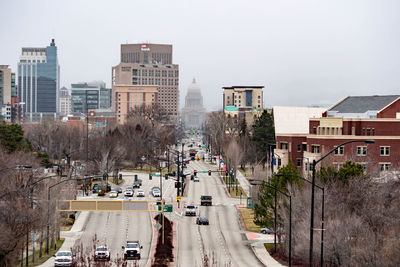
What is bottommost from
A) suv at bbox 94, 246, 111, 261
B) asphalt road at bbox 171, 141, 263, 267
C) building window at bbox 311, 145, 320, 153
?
asphalt road at bbox 171, 141, 263, 267

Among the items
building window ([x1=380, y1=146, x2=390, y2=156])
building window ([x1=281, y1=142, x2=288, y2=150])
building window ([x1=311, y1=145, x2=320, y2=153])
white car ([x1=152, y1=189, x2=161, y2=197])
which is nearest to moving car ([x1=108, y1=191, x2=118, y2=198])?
white car ([x1=152, y1=189, x2=161, y2=197])

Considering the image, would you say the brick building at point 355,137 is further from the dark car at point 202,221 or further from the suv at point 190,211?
the dark car at point 202,221

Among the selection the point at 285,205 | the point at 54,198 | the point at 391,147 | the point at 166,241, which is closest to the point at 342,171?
the point at 285,205

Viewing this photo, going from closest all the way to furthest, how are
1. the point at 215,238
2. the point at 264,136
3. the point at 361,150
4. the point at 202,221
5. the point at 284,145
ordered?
the point at 215,238 < the point at 202,221 < the point at 361,150 < the point at 284,145 < the point at 264,136

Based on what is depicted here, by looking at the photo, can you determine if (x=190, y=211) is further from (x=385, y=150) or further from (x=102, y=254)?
(x=102, y=254)

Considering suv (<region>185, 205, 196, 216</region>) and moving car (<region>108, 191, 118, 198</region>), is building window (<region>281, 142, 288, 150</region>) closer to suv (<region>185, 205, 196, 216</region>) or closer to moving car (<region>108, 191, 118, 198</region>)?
suv (<region>185, 205, 196, 216</region>)

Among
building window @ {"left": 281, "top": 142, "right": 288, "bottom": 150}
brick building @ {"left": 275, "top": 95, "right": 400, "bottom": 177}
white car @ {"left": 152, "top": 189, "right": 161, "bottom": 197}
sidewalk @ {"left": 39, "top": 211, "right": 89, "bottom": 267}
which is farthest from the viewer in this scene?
building window @ {"left": 281, "top": 142, "right": 288, "bottom": 150}

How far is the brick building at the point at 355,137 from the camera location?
255 feet

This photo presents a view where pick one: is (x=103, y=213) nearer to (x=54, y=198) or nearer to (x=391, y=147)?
(x=54, y=198)

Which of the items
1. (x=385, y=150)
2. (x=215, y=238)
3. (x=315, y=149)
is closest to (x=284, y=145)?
(x=315, y=149)

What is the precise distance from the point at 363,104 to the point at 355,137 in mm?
14156

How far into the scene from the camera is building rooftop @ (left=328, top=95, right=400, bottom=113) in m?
89.0

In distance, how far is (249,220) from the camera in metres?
68.1

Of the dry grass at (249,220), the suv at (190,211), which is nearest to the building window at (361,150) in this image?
the dry grass at (249,220)
